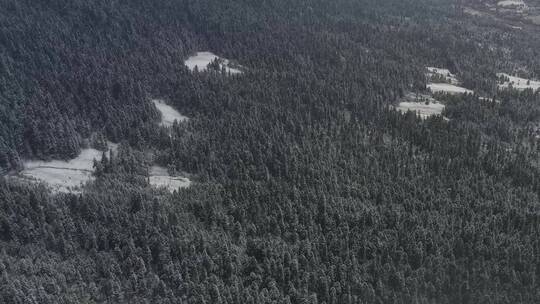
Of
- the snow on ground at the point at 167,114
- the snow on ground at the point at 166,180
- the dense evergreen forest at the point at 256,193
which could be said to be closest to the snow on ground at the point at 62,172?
the dense evergreen forest at the point at 256,193

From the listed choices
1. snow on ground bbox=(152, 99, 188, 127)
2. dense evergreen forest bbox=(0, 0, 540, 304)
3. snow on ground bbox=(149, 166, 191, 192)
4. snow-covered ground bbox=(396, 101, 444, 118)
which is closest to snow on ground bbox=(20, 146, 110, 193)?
dense evergreen forest bbox=(0, 0, 540, 304)

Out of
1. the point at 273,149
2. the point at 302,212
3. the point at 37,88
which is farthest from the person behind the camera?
the point at 37,88

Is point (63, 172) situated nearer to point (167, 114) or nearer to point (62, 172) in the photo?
point (62, 172)

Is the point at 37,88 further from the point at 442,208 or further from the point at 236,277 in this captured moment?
the point at 442,208

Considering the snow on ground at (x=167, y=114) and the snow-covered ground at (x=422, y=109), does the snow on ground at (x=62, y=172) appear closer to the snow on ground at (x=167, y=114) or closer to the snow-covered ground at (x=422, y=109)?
the snow on ground at (x=167, y=114)

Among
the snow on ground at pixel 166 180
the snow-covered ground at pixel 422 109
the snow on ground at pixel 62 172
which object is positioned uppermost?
the snow-covered ground at pixel 422 109

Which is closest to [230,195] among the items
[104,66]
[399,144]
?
[399,144]

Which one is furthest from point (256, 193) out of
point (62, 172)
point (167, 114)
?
point (167, 114)
